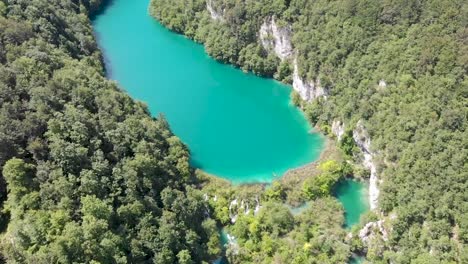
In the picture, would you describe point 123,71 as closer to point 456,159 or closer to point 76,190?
point 76,190

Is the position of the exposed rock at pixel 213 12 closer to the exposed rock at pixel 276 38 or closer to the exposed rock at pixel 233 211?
the exposed rock at pixel 276 38

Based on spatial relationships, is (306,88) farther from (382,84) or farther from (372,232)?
(372,232)

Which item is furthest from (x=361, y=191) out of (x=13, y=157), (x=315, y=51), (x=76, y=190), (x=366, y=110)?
(x=13, y=157)

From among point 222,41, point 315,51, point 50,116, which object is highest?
point 222,41

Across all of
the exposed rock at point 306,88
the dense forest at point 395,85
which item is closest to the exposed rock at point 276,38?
the dense forest at point 395,85

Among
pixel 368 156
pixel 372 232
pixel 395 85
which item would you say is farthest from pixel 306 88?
pixel 372 232

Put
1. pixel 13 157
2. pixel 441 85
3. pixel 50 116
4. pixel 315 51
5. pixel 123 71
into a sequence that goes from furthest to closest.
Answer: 1. pixel 123 71
2. pixel 315 51
3. pixel 441 85
4. pixel 50 116
5. pixel 13 157
